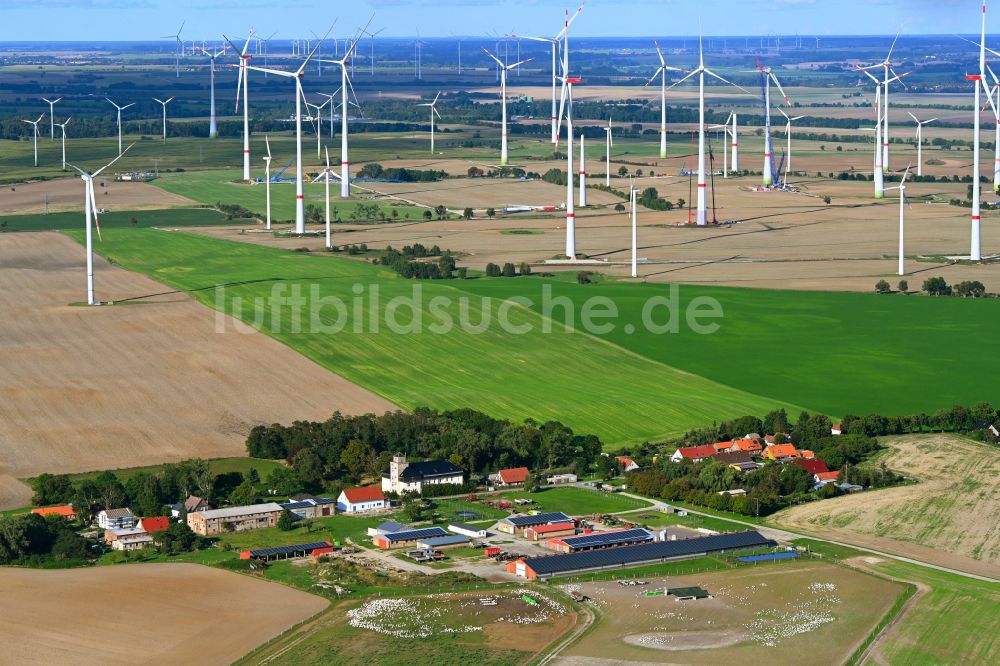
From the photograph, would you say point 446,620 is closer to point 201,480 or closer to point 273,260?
point 201,480

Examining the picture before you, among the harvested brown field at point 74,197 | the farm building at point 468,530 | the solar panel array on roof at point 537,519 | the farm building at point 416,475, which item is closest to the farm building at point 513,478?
the farm building at point 416,475

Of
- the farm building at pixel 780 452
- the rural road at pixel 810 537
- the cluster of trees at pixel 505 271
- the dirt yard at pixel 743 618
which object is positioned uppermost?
the cluster of trees at pixel 505 271

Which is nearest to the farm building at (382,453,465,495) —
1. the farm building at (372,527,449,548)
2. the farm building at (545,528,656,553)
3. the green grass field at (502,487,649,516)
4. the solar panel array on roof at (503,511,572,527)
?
the green grass field at (502,487,649,516)

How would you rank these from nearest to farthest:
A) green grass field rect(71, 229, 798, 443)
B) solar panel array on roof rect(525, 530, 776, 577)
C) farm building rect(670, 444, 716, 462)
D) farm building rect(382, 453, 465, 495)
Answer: solar panel array on roof rect(525, 530, 776, 577) → farm building rect(382, 453, 465, 495) → farm building rect(670, 444, 716, 462) → green grass field rect(71, 229, 798, 443)

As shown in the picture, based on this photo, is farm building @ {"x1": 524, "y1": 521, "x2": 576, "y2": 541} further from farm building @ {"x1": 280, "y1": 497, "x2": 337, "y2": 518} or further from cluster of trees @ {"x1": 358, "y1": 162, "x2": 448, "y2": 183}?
cluster of trees @ {"x1": 358, "y1": 162, "x2": 448, "y2": 183}

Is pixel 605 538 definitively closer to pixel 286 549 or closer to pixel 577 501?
pixel 577 501

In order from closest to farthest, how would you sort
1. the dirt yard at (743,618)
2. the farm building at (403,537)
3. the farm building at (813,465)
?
1. the dirt yard at (743,618)
2. the farm building at (403,537)
3. the farm building at (813,465)

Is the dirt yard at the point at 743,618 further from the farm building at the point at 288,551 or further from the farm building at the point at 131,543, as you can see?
the farm building at the point at 131,543
